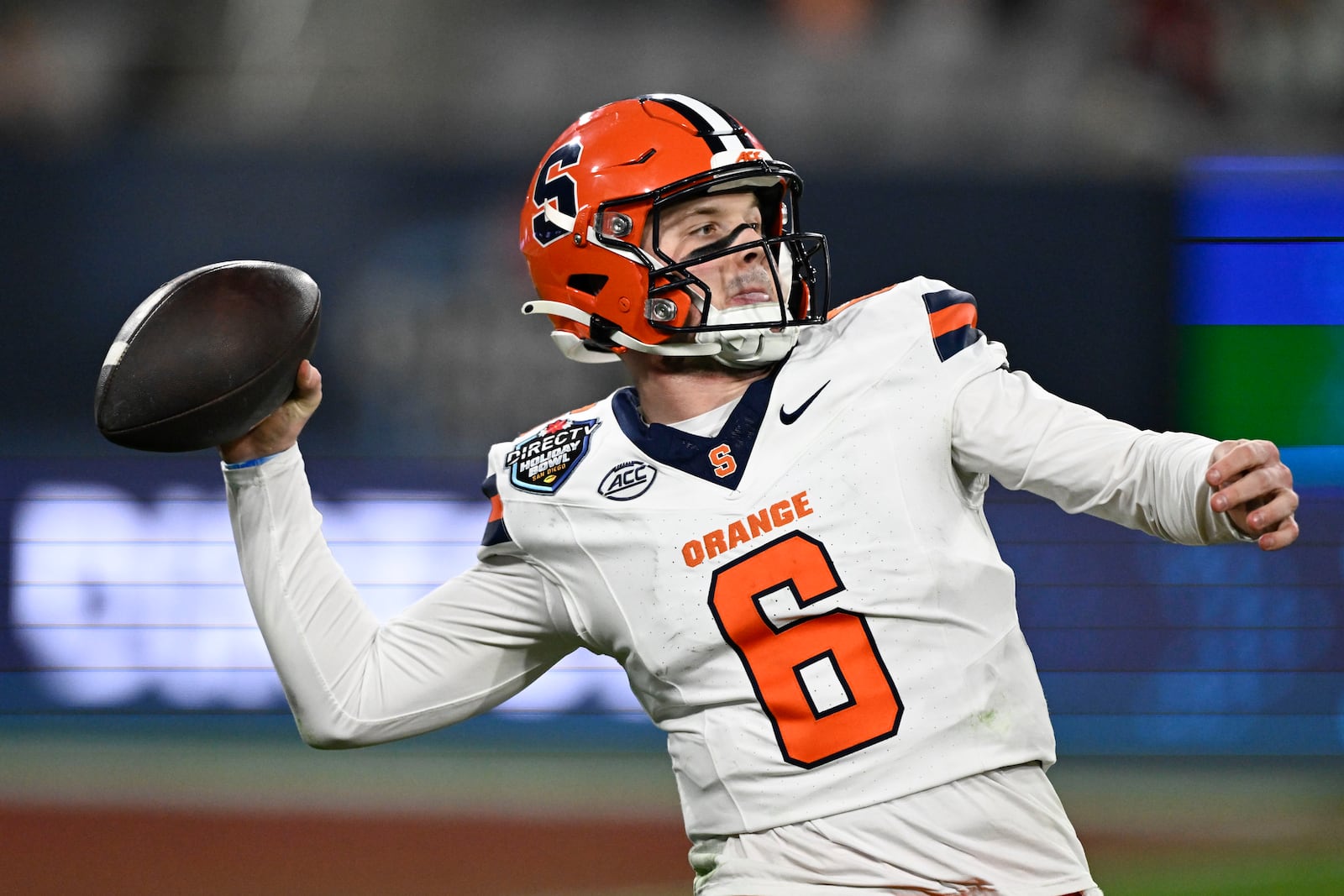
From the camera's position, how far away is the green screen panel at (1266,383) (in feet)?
16.7

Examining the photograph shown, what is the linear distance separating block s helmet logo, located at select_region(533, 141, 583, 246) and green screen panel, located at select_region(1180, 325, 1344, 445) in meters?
3.50

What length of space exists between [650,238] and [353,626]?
0.73 meters

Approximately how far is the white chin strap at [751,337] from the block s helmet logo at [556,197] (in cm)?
33

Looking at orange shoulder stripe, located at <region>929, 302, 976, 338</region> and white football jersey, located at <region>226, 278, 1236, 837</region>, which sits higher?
orange shoulder stripe, located at <region>929, 302, 976, 338</region>

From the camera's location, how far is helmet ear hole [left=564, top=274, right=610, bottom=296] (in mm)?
2197

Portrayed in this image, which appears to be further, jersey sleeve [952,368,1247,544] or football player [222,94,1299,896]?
football player [222,94,1299,896]

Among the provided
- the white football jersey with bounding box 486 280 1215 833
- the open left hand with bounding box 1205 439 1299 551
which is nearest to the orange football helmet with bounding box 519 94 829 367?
the white football jersey with bounding box 486 280 1215 833

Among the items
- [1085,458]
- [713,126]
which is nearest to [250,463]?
[713,126]

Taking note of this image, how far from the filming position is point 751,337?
6.58ft

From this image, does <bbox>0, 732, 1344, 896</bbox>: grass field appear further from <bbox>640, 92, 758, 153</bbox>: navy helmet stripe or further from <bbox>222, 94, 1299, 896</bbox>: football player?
<bbox>640, 92, 758, 153</bbox>: navy helmet stripe

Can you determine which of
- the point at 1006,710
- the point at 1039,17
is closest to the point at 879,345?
the point at 1006,710

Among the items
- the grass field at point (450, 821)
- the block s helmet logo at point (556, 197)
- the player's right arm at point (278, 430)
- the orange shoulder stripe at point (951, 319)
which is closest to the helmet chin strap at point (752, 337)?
the orange shoulder stripe at point (951, 319)

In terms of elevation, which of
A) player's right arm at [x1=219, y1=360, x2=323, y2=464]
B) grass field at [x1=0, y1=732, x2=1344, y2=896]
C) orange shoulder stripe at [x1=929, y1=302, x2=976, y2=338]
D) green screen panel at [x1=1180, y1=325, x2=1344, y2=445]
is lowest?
grass field at [x1=0, y1=732, x2=1344, y2=896]

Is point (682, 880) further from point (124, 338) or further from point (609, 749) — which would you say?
point (124, 338)
